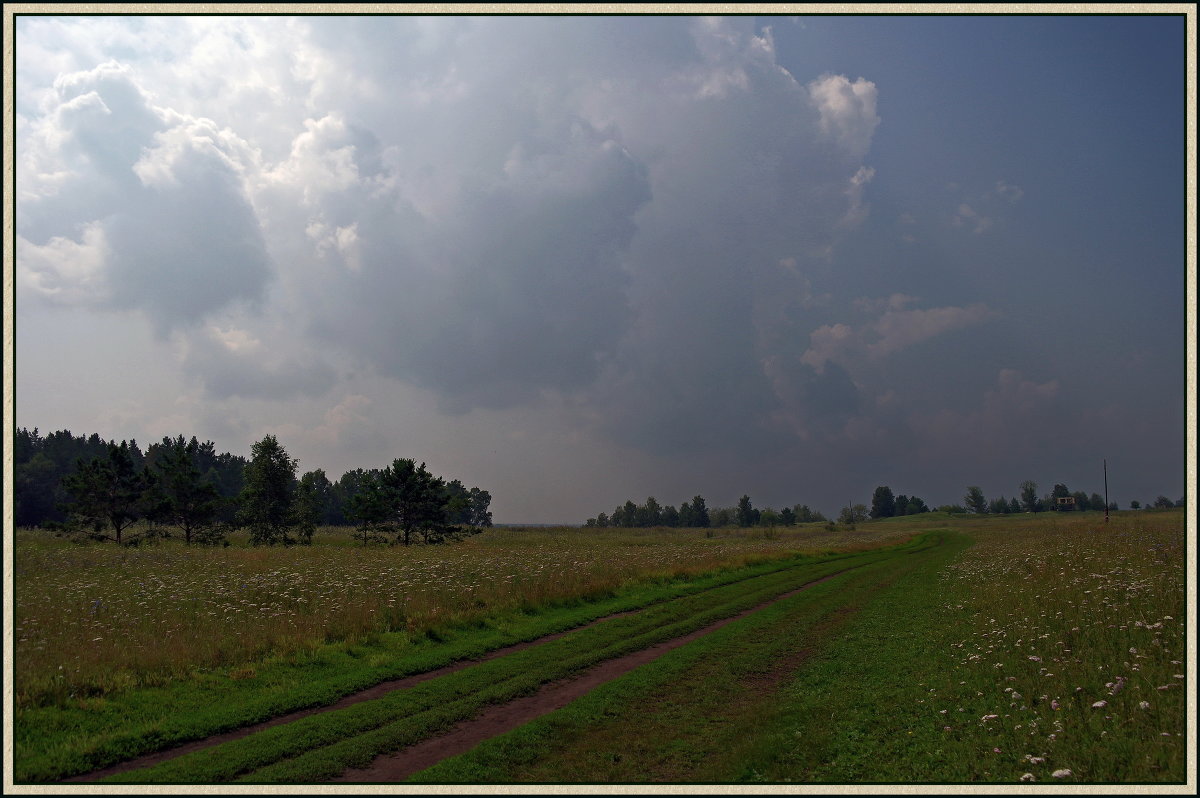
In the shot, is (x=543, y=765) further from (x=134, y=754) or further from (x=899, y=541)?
(x=899, y=541)

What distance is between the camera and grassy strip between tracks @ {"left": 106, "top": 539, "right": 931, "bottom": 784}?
7.77 metres

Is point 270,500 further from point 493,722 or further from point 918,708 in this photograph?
point 918,708

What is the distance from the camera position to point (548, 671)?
42.0 feet

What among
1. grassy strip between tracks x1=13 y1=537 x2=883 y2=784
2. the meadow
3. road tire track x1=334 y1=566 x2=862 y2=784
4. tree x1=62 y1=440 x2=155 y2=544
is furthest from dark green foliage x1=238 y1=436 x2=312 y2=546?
road tire track x1=334 y1=566 x2=862 y2=784

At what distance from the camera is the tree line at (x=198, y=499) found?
33.7 m

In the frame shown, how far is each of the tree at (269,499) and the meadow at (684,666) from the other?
90.3 feet

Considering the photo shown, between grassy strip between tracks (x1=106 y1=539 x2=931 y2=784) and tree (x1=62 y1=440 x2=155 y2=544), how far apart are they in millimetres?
33151

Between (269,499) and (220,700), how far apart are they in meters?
44.5

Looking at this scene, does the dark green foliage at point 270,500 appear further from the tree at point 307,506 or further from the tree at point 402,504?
the tree at point 402,504

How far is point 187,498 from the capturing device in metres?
41.3

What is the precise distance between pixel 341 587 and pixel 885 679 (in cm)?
1598

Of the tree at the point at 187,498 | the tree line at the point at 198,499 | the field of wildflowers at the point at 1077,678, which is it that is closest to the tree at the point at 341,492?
Answer: the tree line at the point at 198,499

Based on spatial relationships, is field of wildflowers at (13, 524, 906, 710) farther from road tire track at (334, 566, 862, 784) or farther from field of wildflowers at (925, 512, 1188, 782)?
field of wildflowers at (925, 512, 1188, 782)
